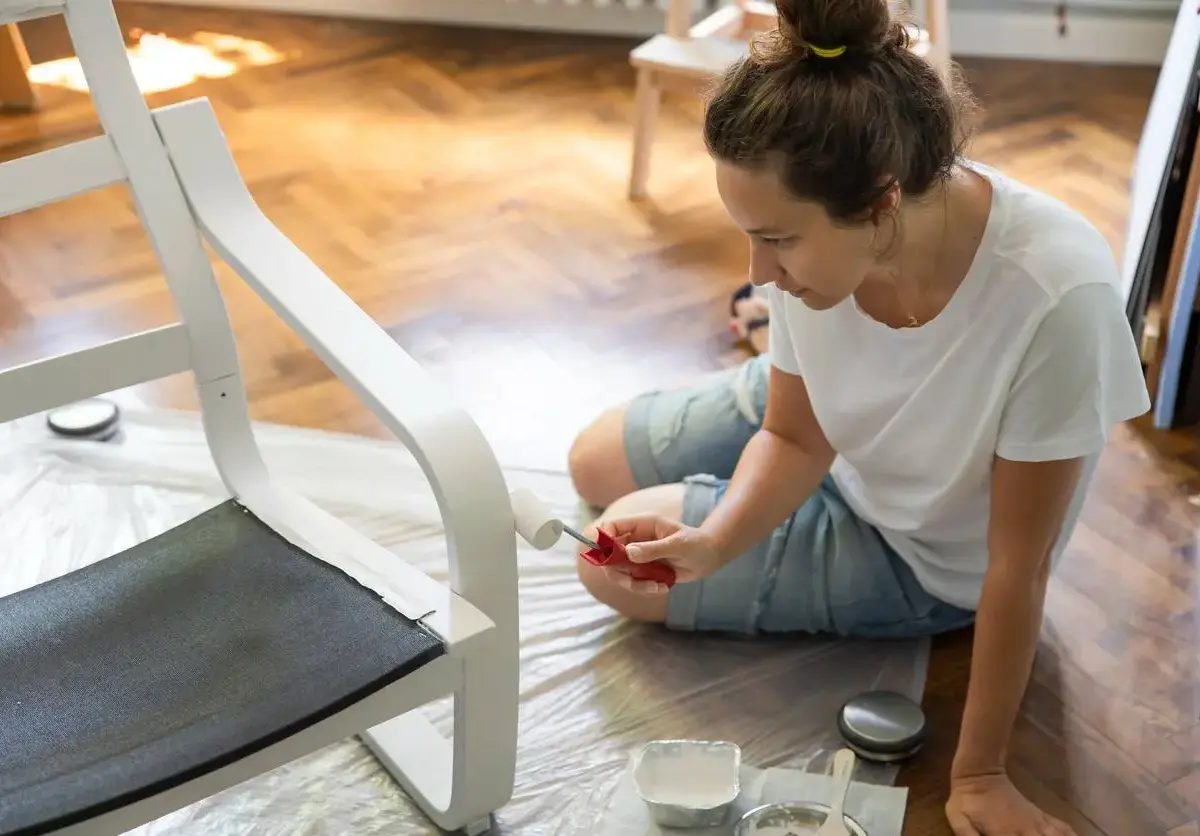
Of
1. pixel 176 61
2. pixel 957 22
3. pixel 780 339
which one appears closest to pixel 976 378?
pixel 780 339

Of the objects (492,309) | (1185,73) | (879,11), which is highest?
Result: (879,11)

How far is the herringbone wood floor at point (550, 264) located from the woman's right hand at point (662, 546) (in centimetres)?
29

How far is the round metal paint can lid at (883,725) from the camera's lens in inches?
45.8

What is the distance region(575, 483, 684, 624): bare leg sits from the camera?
130 cm

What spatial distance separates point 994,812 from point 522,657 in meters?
0.47

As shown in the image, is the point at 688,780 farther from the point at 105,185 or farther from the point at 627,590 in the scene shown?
the point at 105,185

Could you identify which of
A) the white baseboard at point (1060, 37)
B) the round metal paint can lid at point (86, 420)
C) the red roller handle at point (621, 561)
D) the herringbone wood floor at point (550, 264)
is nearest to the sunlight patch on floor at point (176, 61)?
the herringbone wood floor at point (550, 264)

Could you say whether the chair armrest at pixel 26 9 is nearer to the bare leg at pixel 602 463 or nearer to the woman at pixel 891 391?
the woman at pixel 891 391

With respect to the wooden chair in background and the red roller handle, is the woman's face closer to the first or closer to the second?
the red roller handle

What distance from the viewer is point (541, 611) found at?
136 centimetres

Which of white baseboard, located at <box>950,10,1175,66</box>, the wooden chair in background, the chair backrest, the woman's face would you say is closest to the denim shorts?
the woman's face

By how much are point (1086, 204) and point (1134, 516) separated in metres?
0.84

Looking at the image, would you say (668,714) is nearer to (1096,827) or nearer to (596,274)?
(1096,827)

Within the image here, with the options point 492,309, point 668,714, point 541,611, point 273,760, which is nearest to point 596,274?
point 492,309
